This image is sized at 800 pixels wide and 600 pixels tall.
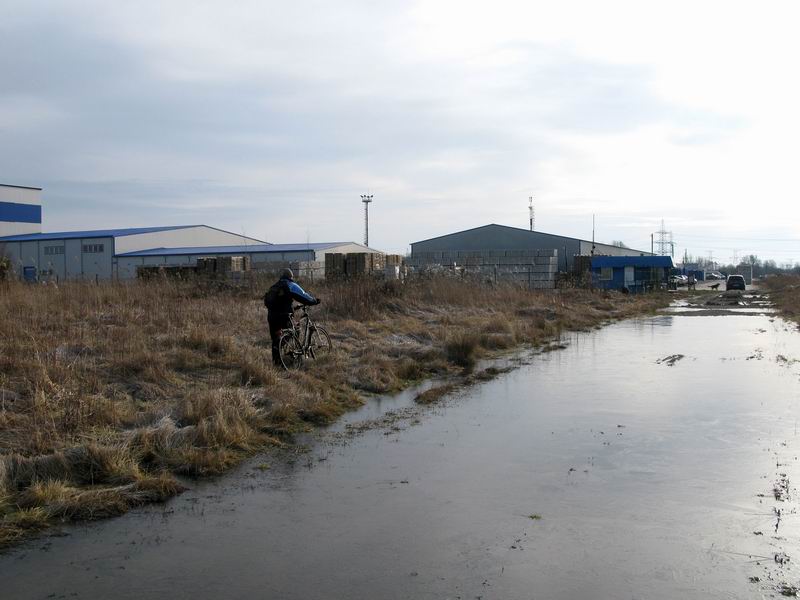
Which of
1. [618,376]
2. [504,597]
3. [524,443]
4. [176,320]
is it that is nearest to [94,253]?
[176,320]

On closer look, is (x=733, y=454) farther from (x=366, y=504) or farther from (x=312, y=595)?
(x=312, y=595)

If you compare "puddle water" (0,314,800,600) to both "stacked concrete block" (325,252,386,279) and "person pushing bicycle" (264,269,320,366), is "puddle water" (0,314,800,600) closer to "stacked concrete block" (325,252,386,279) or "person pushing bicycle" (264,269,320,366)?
"person pushing bicycle" (264,269,320,366)

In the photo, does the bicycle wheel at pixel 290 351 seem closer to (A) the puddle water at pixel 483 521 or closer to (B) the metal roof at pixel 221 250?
(A) the puddle water at pixel 483 521

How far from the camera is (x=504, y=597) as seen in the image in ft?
16.3

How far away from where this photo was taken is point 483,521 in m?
6.46

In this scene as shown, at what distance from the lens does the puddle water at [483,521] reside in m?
5.23

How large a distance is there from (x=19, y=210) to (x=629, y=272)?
5254 centimetres

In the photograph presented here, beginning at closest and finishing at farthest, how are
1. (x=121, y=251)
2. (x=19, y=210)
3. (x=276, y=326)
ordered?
(x=276, y=326) → (x=121, y=251) → (x=19, y=210)

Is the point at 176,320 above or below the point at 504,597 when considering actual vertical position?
above

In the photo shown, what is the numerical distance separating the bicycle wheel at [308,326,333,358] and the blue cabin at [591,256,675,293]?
42.2 metres

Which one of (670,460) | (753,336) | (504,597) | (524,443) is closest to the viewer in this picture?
(504,597)

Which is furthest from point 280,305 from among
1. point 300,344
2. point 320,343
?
point 320,343

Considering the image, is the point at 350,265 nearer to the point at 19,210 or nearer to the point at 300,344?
the point at 300,344

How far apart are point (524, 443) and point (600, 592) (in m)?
4.34
